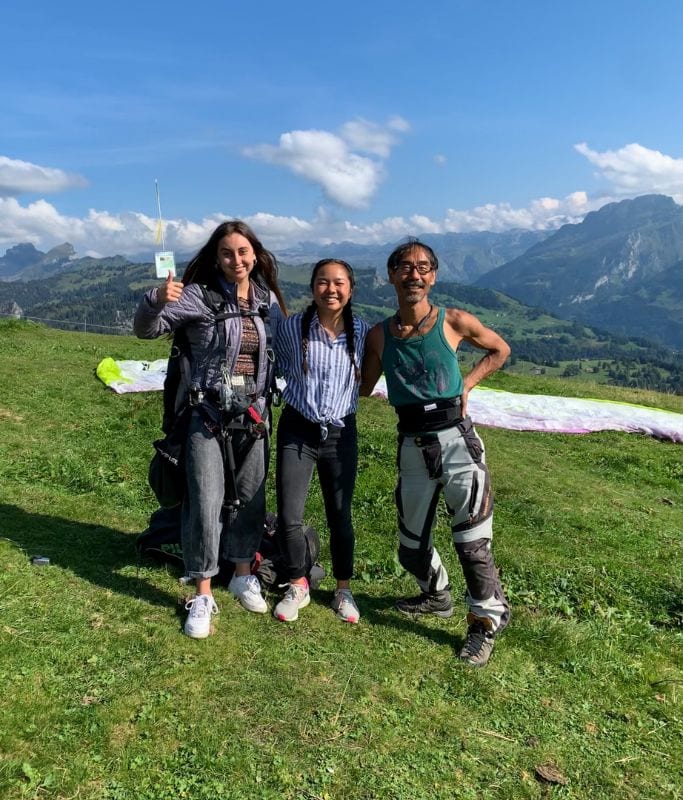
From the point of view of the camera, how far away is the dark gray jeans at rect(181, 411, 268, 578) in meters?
5.49

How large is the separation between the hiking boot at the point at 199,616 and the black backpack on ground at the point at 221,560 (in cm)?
86

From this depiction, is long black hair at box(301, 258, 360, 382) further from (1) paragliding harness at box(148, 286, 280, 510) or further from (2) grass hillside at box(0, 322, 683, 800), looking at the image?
(2) grass hillside at box(0, 322, 683, 800)

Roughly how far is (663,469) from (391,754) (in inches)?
493

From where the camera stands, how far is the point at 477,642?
19.0 ft

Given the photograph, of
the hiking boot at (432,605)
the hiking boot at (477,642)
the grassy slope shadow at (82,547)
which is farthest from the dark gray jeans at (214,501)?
the hiking boot at (477,642)

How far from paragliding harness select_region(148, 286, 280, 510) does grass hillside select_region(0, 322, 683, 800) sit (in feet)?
4.47

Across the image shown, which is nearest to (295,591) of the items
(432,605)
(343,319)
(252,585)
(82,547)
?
(252,585)

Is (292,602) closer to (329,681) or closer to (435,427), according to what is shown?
(329,681)

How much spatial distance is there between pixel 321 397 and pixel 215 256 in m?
1.78

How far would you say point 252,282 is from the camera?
587cm

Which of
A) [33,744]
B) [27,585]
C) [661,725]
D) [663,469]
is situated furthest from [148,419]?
[663,469]

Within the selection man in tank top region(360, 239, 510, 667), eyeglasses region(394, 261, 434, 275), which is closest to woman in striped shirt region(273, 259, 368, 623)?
man in tank top region(360, 239, 510, 667)

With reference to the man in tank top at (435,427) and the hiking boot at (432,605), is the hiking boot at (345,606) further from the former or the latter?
the man in tank top at (435,427)

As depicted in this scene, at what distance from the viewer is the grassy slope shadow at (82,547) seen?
6172mm
